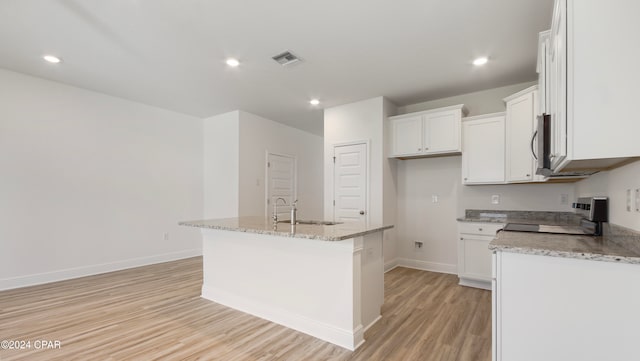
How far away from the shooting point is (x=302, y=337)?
2512 millimetres

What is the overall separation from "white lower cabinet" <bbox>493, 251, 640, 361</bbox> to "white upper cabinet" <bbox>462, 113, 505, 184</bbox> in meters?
2.64

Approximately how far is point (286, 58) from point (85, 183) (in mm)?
3610

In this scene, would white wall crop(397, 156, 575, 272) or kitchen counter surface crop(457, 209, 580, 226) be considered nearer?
kitchen counter surface crop(457, 209, 580, 226)

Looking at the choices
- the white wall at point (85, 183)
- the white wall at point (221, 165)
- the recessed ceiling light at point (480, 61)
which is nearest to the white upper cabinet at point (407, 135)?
the recessed ceiling light at point (480, 61)

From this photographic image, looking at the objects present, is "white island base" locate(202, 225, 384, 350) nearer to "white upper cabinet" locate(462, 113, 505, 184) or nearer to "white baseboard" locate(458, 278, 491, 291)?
"white baseboard" locate(458, 278, 491, 291)

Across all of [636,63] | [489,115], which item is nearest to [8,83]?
[636,63]

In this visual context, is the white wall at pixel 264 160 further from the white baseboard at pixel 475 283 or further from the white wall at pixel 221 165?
the white baseboard at pixel 475 283

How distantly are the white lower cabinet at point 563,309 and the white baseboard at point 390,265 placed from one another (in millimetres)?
2921

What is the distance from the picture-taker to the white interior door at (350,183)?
185 inches

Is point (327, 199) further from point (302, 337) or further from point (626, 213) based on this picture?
point (626, 213)

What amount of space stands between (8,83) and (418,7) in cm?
501

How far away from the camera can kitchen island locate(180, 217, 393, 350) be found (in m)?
2.37

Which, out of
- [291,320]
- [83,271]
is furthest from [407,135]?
[83,271]

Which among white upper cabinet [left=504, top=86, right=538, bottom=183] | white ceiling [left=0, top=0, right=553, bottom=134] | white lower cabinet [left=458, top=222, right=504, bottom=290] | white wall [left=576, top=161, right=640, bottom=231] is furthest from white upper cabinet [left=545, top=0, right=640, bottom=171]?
white lower cabinet [left=458, top=222, right=504, bottom=290]
